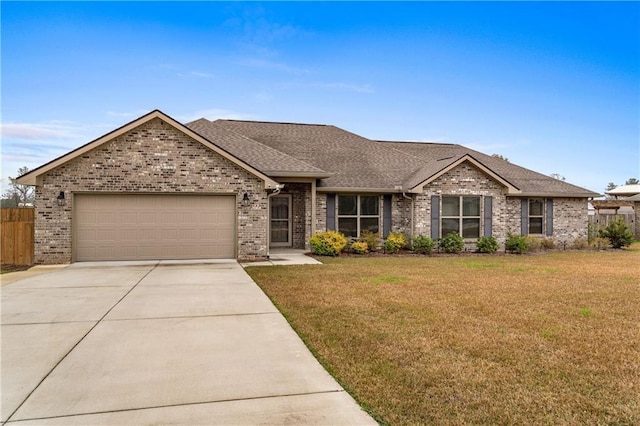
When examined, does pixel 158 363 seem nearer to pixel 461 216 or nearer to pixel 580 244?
pixel 461 216

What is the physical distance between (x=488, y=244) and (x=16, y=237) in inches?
655

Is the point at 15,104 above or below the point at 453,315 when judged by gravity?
above

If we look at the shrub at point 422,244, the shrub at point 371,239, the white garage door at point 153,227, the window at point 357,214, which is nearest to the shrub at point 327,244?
the shrub at point 371,239

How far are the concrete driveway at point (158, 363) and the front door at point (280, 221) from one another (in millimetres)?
9251

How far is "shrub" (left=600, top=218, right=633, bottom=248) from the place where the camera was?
1975cm

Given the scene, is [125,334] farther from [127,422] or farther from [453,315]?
[453,315]

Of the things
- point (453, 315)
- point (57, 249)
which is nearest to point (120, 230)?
point (57, 249)

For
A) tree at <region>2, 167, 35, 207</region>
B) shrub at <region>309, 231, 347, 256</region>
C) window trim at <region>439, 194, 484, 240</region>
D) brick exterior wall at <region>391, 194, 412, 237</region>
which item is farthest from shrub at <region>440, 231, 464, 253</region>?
tree at <region>2, 167, 35, 207</region>

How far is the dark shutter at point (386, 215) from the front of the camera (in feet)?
57.0

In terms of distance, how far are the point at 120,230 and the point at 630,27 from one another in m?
22.2

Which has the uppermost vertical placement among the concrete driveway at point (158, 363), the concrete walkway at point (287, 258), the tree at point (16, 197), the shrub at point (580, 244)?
the tree at point (16, 197)

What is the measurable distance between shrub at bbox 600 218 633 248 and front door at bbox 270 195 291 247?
599 inches

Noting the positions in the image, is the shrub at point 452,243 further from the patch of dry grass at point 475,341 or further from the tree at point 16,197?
the tree at point 16,197

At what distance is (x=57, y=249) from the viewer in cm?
1289
